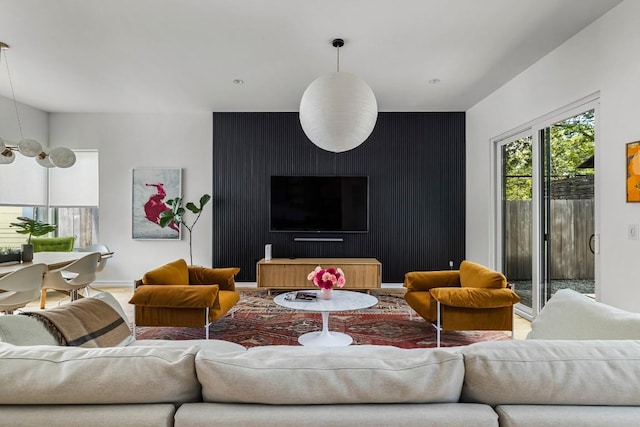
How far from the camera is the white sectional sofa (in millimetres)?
1012

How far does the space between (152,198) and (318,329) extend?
3648mm

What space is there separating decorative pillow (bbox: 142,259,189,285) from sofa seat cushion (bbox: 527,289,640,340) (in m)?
2.82

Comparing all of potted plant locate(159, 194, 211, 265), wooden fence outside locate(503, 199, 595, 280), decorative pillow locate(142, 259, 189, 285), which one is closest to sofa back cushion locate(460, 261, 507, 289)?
wooden fence outside locate(503, 199, 595, 280)

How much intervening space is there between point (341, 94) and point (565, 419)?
2.45 metres

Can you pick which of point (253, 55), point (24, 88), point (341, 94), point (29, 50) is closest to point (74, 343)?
point (341, 94)

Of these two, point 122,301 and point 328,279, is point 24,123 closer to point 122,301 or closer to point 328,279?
point 122,301

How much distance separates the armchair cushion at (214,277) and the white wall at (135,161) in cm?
208

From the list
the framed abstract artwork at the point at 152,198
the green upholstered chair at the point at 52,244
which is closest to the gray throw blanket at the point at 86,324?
the framed abstract artwork at the point at 152,198

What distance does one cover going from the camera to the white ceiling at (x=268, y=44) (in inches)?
116

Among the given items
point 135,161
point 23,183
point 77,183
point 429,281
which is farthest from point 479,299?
point 23,183

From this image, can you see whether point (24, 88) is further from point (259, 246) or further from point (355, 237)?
point (355, 237)

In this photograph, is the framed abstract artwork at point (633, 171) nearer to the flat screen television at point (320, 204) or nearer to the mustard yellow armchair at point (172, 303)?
the mustard yellow armchair at point (172, 303)

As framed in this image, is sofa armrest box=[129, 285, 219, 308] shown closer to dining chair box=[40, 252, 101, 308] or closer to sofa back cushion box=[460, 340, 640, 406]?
dining chair box=[40, 252, 101, 308]

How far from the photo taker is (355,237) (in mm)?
5957
